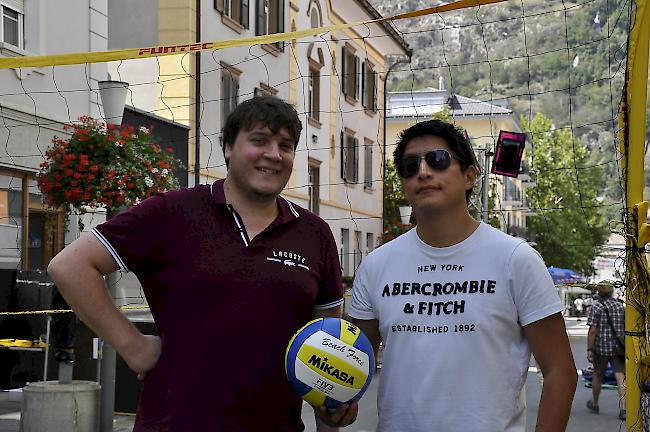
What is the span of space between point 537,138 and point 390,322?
61432mm

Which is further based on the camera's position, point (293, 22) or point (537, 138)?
point (537, 138)

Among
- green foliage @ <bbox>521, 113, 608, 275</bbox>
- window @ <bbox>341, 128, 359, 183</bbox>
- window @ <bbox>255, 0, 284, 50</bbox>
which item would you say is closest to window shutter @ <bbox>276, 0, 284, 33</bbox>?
window @ <bbox>255, 0, 284, 50</bbox>

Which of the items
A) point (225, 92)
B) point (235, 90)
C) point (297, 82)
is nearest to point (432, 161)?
point (225, 92)

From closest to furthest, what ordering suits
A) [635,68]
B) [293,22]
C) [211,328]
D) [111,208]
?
[211,328], [635,68], [111,208], [293,22]

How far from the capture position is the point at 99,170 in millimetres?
10305

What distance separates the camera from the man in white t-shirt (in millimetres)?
3236

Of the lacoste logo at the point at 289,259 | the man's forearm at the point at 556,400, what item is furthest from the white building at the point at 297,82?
the man's forearm at the point at 556,400

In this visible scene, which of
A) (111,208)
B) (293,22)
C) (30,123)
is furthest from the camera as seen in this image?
(293,22)

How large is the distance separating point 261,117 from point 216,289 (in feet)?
1.98

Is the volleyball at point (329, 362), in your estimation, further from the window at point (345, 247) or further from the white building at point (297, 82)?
the window at point (345, 247)

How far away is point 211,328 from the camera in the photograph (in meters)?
3.26

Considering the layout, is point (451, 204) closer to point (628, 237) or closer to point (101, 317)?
point (101, 317)

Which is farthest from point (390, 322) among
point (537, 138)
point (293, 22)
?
point (537, 138)

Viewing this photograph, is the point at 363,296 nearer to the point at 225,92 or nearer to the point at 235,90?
the point at 225,92
